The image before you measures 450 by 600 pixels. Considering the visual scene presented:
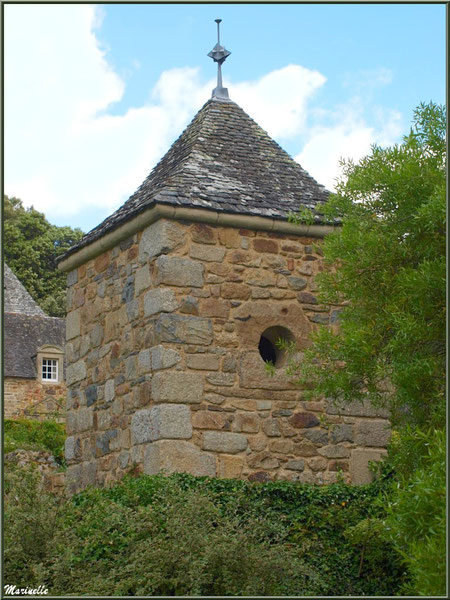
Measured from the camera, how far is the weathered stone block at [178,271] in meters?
9.53

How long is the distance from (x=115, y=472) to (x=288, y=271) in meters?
2.96

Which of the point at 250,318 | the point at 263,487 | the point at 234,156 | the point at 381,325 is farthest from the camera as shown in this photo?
the point at 234,156

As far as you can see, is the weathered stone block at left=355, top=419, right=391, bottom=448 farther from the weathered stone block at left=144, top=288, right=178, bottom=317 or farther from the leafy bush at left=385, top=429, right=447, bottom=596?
the leafy bush at left=385, top=429, right=447, bottom=596

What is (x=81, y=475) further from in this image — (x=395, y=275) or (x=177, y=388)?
(x=395, y=275)

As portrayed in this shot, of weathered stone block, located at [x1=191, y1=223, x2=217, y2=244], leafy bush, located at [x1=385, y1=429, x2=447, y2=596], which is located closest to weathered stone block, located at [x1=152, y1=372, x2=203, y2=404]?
weathered stone block, located at [x1=191, y1=223, x2=217, y2=244]

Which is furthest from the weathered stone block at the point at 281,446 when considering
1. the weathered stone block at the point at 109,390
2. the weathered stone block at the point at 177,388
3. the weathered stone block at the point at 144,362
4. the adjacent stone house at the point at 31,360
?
the adjacent stone house at the point at 31,360

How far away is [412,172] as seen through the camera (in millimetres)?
7758

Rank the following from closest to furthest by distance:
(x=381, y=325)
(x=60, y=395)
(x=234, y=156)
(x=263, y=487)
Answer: (x=381, y=325) → (x=263, y=487) → (x=234, y=156) → (x=60, y=395)

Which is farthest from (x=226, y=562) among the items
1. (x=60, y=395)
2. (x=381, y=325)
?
(x=60, y=395)

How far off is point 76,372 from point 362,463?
3792mm

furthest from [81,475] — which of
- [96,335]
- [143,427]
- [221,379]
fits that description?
[221,379]

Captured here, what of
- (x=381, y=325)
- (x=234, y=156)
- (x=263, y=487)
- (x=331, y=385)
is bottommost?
(x=263, y=487)

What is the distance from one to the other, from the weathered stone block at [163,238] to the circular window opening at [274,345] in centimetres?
144

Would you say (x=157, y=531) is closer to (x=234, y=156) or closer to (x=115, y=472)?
(x=115, y=472)
